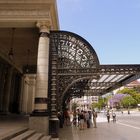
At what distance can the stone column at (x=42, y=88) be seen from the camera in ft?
50.0

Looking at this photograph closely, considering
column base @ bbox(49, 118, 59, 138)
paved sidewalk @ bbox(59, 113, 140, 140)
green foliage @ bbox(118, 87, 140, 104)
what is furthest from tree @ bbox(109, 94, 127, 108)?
column base @ bbox(49, 118, 59, 138)

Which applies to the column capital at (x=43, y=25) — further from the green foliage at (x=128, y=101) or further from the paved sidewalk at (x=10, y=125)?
the green foliage at (x=128, y=101)

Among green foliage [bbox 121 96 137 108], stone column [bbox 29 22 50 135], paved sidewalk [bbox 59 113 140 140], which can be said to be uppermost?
green foliage [bbox 121 96 137 108]

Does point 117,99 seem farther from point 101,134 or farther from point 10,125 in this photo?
point 10,125

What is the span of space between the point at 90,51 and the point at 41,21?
3658 millimetres

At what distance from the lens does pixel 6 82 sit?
2719cm

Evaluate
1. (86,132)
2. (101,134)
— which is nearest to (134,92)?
(86,132)

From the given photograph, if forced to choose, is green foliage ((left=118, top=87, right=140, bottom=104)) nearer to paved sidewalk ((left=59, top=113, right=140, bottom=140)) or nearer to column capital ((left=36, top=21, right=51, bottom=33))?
paved sidewalk ((left=59, top=113, right=140, bottom=140))

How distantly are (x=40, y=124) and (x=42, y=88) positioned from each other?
2044 mm

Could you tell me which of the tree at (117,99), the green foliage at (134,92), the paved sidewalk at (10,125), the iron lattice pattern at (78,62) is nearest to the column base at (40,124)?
the paved sidewalk at (10,125)

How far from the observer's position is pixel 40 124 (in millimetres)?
15242

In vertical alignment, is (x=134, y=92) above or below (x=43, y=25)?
above

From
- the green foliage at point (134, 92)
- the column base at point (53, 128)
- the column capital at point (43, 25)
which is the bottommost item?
the column base at point (53, 128)

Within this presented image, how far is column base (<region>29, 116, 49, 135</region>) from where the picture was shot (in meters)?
Answer: 15.1
